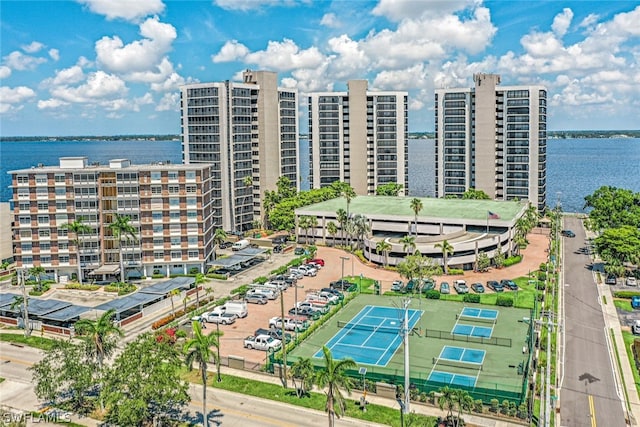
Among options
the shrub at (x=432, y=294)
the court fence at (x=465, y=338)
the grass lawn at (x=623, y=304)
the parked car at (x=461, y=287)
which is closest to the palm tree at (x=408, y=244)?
the parked car at (x=461, y=287)

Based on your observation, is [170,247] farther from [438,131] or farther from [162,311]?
[438,131]

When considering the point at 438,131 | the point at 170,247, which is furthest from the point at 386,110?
the point at 170,247

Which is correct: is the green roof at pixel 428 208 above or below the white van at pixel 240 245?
above

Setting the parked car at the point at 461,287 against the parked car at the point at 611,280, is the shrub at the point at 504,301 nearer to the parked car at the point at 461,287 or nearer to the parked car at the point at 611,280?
the parked car at the point at 461,287

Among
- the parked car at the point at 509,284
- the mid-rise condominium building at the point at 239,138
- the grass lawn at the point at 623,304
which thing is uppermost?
the mid-rise condominium building at the point at 239,138

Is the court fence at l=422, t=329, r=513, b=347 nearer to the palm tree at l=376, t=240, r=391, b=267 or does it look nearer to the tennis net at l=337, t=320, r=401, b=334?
the tennis net at l=337, t=320, r=401, b=334
